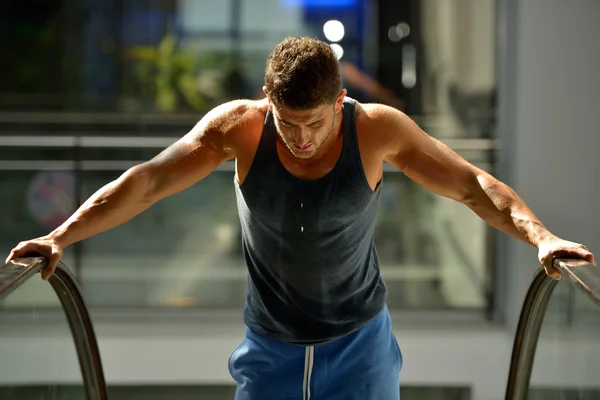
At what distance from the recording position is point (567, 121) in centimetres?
547

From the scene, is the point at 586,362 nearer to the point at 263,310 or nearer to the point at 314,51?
the point at 263,310

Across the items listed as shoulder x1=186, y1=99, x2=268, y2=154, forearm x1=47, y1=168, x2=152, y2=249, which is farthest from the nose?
forearm x1=47, y1=168, x2=152, y2=249

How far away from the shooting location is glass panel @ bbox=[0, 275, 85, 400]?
285 centimetres

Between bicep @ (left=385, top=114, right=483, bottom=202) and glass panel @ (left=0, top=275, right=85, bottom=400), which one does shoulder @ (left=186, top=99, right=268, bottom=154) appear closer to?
bicep @ (left=385, top=114, right=483, bottom=202)

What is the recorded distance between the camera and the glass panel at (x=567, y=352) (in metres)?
2.45

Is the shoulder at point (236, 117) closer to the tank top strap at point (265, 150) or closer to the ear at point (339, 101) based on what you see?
the tank top strap at point (265, 150)

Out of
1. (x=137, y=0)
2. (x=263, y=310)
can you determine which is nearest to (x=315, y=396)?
(x=263, y=310)

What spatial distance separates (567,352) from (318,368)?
0.93 m

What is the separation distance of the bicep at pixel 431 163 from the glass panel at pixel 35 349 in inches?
44.1

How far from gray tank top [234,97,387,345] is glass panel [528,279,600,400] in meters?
0.55

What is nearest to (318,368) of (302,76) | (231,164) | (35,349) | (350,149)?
(350,149)

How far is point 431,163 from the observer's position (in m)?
2.40

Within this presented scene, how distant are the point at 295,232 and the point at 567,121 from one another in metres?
3.53

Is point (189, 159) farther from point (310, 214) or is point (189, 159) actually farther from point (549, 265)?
point (549, 265)
